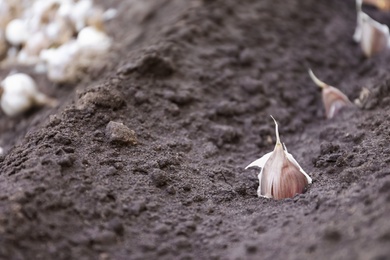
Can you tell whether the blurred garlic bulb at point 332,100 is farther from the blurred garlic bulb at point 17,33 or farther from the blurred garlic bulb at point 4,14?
the blurred garlic bulb at point 4,14

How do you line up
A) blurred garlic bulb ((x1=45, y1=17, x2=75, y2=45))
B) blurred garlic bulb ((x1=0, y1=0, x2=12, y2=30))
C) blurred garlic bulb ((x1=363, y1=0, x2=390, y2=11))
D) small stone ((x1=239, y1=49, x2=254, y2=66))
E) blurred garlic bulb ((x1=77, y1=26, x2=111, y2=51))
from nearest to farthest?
1. small stone ((x1=239, y1=49, x2=254, y2=66))
2. blurred garlic bulb ((x1=77, y1=26, x2=111, y2=51))
3. blurred garlic bulb ((x1=45, y1=17, x2=75, y2=45))
4. blurred garlic bulb ((x1=363, y1=0, x2=390, y2=11))
5. blurred garlic bulb ((x1=0, y1=0, x2=12, y2=30))

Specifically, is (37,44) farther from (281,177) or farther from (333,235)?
(333,235)

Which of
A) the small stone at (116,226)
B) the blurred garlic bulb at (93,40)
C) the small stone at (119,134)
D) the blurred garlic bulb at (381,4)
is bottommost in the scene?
the blurred garlic bulb at (381,4)

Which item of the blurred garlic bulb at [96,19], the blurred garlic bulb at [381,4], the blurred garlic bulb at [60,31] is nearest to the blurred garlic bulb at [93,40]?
the blurred garlic bulb at [96,19]

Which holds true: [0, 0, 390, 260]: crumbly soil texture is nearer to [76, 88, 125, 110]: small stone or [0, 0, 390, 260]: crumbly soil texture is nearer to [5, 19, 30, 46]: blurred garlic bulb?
[76, 88, 125, 110]: small stone

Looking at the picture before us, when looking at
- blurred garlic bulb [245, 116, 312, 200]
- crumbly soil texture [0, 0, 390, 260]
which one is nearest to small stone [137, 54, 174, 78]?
crumbly soil texture [0, 0, 390, 260]

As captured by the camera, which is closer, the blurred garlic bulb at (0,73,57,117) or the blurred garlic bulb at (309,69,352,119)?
the blurred garlic bulb at (309,69,352,119)
